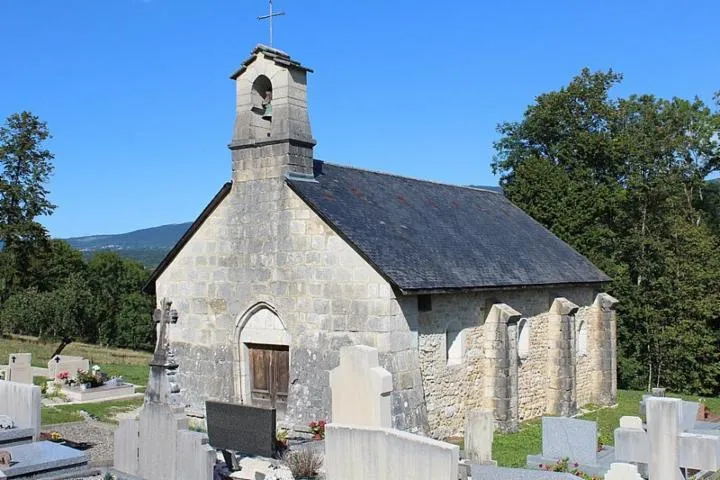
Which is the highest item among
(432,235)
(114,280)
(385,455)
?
(432,235)

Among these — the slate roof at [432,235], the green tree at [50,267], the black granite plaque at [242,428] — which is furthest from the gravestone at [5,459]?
the green tree at [50,267]

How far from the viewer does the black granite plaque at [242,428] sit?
13008 millimetres

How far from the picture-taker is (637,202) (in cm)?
3528

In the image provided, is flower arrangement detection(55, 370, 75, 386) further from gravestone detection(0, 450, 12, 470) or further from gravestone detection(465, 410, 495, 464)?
gravestone detection(465, 410, 495, 464)

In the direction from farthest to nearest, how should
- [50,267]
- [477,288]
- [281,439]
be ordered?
[50,267] → [477,288] → [281,439]

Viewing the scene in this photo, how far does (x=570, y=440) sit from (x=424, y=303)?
4.42 meters

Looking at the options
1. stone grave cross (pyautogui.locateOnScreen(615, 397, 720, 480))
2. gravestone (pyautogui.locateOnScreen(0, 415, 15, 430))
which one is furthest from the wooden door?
stone grave cross (pyautogui.locateOnScreen(615, 397, 720, 480))

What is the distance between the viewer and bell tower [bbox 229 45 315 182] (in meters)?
17.4

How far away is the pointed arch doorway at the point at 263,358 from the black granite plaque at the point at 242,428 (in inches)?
152

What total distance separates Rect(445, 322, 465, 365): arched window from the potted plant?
5938 mm

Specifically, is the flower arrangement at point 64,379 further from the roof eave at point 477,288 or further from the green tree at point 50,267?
the green tree at point 50,267

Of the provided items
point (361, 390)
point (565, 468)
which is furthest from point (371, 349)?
point (565, 468)

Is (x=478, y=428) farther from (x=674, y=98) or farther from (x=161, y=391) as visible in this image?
(x=674, y=98)

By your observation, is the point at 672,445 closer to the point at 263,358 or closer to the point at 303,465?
the point at 303,465
